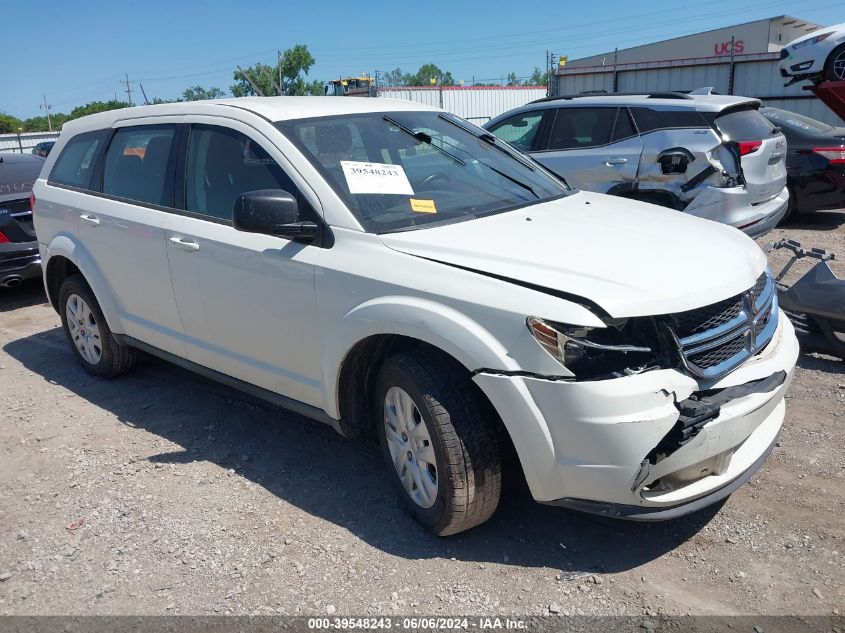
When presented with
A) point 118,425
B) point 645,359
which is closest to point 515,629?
point 645,359

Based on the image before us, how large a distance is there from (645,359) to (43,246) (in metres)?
4.67

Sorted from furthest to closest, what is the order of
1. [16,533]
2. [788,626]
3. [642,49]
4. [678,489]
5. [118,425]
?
[642,49] < [118,425] < [16,533] < [678,489] < [788,626]

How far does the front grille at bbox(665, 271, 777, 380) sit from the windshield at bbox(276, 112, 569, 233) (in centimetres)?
119

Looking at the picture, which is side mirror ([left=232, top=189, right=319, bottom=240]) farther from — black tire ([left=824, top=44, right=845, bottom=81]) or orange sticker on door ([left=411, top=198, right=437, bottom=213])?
black tire ([left=824, top=44, right=845, bottom=81])

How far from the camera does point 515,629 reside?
9.24 feet

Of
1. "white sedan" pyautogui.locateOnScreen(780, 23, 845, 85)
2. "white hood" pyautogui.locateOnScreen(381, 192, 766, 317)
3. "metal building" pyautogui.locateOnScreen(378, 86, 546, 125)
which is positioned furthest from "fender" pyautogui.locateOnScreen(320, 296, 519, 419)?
"metal building" pyautogui.locateOnScreen(378, 86, 546, 125)

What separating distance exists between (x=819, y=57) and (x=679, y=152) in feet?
10.4

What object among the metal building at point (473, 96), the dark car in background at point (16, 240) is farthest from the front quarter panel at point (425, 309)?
the metal building at point (473, 96)

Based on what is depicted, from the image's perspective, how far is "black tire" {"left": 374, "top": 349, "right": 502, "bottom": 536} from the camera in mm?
3057

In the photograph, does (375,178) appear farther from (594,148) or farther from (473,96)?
(473,96)

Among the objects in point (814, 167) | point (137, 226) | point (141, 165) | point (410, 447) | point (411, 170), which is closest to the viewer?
point (410, 447)

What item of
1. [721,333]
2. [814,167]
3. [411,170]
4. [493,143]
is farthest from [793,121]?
[721,333]

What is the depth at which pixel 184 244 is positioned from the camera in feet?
13.7

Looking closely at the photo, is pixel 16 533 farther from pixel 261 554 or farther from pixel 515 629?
pixel 515 629
